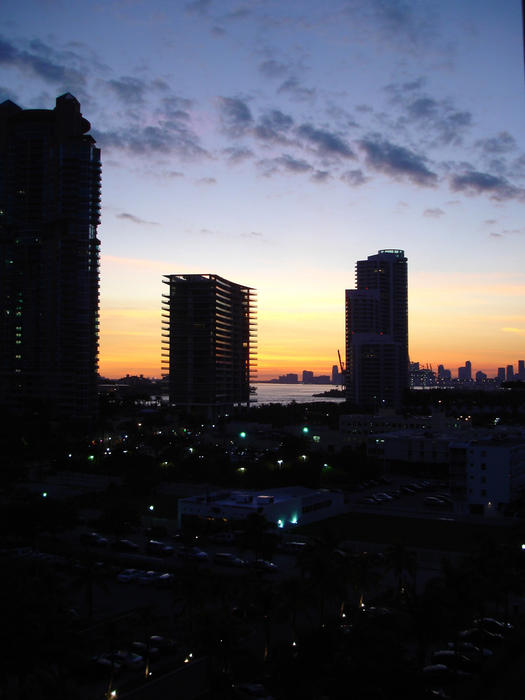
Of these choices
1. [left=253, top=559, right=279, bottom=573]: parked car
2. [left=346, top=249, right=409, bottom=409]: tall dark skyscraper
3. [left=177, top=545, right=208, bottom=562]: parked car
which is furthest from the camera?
[left=346, top=249, right=409, bottom=409]: tall dark skyscraper

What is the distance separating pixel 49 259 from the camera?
167 feet

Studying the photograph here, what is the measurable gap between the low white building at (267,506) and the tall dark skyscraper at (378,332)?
2124 inches

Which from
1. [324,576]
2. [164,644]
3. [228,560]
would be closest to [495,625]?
[324,576]

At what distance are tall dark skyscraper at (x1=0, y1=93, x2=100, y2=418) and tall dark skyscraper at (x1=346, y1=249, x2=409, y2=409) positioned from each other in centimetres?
3493

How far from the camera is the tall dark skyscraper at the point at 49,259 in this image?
50.1m

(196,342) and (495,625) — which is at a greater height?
(196,342)

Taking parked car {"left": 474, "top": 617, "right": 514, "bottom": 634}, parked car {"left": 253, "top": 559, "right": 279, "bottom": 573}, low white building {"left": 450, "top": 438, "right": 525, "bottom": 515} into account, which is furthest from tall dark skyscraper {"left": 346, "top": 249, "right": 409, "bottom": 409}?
parked car {"left": 474, "top": 617, "right": 514, "bottom": 634}

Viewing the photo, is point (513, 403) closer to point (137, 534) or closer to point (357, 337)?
point (357, 337)

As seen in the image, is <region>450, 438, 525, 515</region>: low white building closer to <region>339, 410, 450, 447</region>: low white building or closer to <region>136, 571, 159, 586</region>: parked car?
<region>136, 571, 159, 586</region>: parked car

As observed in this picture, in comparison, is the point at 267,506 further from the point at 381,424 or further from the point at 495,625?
A: the point at 381,424

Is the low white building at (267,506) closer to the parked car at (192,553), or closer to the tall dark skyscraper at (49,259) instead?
the parked car at (192,553)

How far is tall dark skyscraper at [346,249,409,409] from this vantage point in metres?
76.5

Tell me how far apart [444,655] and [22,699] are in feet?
19.8

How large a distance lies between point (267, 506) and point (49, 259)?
37.6 meters
